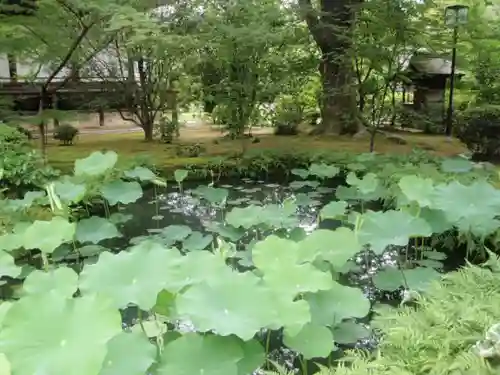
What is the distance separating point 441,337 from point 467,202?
1.48m

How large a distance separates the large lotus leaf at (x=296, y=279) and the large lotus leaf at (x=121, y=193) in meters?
2.24

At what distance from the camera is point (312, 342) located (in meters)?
2.27

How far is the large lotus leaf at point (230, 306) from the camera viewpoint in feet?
6.06

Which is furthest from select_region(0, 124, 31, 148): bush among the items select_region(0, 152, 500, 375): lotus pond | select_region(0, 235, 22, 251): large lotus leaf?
select_region(0, 235, 22, 251): large lotus leaf

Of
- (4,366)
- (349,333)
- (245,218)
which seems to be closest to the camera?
(4,366)

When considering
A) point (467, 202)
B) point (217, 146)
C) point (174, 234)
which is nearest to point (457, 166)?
point (467, 202)

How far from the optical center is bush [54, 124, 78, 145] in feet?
30.1

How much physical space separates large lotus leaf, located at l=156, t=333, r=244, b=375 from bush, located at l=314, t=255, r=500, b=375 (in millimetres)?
356

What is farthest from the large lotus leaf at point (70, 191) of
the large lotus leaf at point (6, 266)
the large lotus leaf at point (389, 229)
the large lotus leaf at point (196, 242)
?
the large lotus leaf at point (389, 229)

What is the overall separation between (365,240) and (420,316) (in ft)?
3.05

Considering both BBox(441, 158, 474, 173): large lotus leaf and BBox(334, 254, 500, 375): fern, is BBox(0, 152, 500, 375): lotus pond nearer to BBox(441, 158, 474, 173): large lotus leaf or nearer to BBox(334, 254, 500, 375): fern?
BBox(441, 158, 474, 173): large lotus leaf

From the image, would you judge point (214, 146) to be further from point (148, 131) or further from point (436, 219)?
point (436, 219)

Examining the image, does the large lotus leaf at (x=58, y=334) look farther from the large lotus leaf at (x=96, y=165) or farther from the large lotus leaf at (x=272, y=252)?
the large lotus leaf at (x=96, y=165)

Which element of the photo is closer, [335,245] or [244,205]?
[335,245]
